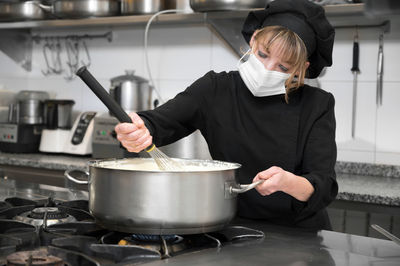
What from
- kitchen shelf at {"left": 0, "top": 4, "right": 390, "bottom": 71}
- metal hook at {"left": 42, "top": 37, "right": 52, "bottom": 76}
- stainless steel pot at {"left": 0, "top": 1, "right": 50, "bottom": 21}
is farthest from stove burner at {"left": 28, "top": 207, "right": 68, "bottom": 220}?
metal hook at {"left": 42, "top": 37, "right": 52, "bottom": 76}

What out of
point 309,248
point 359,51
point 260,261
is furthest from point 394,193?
point 260,261

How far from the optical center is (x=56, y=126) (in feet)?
10.1

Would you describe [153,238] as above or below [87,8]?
below

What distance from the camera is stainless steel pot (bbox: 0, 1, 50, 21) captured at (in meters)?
3.06

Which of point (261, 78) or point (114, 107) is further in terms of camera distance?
point (261, 78)

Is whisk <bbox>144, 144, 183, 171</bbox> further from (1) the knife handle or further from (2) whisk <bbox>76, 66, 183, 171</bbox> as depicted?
(1) the knife handle

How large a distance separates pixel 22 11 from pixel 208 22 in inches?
43.7

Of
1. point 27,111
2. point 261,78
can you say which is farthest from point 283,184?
point 27,111

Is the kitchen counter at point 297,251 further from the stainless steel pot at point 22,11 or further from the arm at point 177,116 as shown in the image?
the stainless steel pot at point 22,11

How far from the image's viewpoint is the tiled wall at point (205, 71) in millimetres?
2480

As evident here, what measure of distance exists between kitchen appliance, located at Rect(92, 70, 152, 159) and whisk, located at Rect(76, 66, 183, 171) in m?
1.55

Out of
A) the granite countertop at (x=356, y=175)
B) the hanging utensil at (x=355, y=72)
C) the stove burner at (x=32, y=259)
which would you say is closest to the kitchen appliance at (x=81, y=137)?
the granite countertop at (x=356, y=175)

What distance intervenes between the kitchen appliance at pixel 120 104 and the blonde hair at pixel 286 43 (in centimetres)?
141

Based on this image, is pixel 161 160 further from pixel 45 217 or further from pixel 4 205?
pixel 4 205
